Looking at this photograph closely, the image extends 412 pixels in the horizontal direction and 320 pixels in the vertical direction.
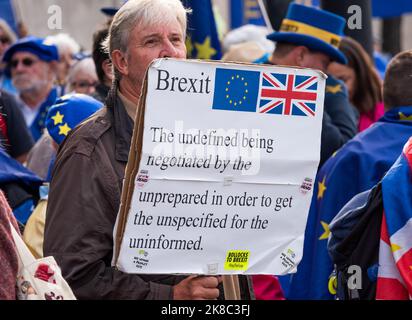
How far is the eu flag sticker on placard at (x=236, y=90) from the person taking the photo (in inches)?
143

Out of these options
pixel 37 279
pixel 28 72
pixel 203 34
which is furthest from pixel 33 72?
pixel 37 279

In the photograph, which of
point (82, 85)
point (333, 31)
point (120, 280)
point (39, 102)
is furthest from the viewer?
point (39, 102)

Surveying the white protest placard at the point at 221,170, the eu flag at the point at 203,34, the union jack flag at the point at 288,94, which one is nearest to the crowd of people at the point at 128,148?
the white protest placard at the point at 221,170

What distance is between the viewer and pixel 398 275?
434 centimetres

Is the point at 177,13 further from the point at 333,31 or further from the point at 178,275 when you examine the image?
the point at 333,31

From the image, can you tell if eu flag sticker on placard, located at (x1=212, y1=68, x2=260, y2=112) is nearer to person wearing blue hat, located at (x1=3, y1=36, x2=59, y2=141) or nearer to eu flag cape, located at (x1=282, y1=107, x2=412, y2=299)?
eu flag cape, located at (x1=282, y1=107, x2=412, y2=299)

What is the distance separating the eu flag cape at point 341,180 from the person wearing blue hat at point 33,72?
11.2ft

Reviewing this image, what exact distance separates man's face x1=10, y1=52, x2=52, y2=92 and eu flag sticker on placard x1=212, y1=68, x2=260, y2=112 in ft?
17.9

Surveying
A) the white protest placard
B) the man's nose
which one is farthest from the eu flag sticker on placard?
the man's nose

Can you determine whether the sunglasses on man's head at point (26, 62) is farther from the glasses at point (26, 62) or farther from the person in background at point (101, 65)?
the person in background at point (101, 65)

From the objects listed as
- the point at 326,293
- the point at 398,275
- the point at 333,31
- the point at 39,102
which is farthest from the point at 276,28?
the point at 398,275

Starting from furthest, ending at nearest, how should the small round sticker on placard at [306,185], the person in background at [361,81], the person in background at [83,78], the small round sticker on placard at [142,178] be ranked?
the person in background at [361,81]
the person in background at [83,78]
the small round sticker on placard at [306,185]
the small round sticker on placard at [142,178]

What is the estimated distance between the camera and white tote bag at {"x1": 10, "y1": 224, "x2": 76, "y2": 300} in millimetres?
3236

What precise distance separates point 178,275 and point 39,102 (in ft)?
17.3
